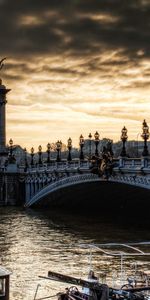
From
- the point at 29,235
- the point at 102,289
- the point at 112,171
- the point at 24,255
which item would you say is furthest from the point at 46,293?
the point at 112,171

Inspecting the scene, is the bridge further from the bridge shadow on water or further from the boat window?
the boat window

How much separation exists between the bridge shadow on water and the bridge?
1065 millimetres

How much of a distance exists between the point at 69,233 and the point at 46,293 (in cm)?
2178

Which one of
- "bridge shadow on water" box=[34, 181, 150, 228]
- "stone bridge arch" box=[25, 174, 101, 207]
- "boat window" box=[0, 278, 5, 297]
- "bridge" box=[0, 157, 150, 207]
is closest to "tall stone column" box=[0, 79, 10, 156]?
"bridge" box=[0, 157, 150, 207]

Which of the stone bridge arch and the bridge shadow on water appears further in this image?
the bridge shadow on water

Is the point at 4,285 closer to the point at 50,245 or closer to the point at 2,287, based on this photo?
the point at 2,287

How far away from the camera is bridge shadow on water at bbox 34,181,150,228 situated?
60812 millimetres

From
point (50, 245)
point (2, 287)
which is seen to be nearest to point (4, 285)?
point (2, 287)

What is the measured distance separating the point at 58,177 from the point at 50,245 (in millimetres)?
23554

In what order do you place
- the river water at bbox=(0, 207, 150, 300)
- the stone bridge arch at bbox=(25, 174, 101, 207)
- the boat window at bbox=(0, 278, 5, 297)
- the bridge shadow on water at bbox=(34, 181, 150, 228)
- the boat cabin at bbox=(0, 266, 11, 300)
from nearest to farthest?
the boat cabin at bbox=(0, 266, 11, 300), the boat window at bbox=(0, 278, 5, 297), the river water at bbox=(0, 207, 150, 300), the stone bridge arch at bbox=(25, 174, 101, 207), the bridge shadow on water at bbox=(34, 181, 150, 228)

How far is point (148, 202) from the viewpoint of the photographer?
65.7 metres

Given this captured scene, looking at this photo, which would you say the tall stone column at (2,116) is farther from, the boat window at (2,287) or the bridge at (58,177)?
the boat window at (2,287)

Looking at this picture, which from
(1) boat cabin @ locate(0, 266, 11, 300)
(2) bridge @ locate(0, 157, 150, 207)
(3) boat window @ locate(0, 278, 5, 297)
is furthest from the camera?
(2) bridge @ locate(0, 157, 150, 207)

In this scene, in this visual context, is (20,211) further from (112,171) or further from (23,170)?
(112,171)
